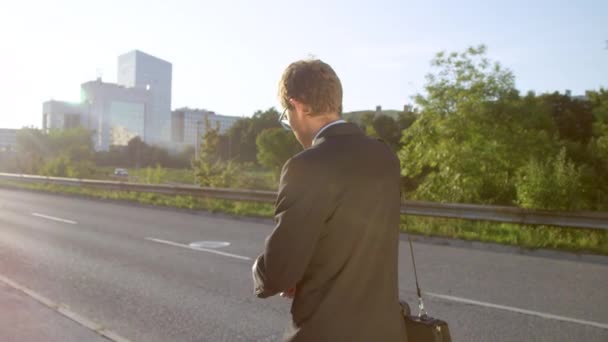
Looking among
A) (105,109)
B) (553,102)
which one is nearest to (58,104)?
(105,109)

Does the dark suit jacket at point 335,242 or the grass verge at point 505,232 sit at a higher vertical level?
the dark suit jacket at point 335,242

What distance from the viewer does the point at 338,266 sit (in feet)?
6.40

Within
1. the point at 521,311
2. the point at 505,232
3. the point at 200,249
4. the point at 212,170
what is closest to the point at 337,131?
the point at 521,311

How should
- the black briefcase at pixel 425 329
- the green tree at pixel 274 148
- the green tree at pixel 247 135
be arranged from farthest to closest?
the green tree at pixel 247 135 < the green tree at pixel 274 148 < the black briefcase at pixel 425 329

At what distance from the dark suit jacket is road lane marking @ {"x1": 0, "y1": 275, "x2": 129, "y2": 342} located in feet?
12.6

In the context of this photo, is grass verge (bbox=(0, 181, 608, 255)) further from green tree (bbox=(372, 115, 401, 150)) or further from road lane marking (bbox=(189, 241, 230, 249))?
green tree (bbox=(372, 115, 401, 150))

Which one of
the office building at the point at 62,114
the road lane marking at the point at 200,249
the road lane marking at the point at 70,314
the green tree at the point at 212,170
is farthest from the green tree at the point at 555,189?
the office building at the point at 62,114

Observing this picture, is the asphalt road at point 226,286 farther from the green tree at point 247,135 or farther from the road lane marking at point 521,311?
the green tree at point 247,135

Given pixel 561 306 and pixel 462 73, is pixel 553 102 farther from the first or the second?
pixel 561 306

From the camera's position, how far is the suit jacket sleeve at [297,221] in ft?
6.18

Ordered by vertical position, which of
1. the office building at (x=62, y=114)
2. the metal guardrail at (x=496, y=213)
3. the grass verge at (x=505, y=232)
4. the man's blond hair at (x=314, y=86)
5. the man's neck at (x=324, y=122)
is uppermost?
the office building at (x=62, y=114)

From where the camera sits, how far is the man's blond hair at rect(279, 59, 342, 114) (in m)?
2.10

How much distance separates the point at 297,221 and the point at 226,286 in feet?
19.4

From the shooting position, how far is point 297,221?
1.88 m
